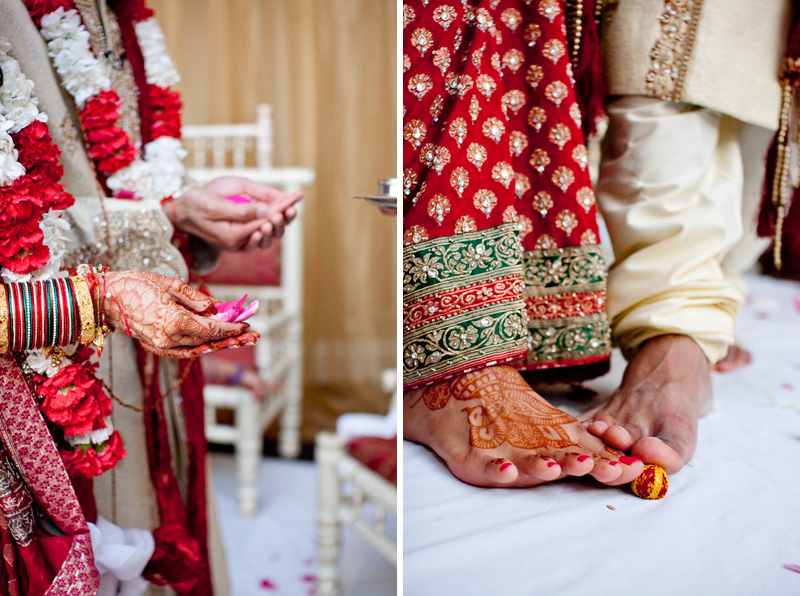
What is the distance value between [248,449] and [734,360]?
1.42 m

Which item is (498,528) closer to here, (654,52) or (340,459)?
(654,52)

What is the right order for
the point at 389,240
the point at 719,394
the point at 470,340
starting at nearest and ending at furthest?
the point at 470,340, the point at 719,394, the point at 389,240

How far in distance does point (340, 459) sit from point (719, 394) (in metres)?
0.81

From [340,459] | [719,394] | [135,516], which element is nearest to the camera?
[135,516]

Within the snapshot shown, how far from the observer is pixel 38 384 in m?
0.57

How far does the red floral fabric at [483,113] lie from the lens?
649mm

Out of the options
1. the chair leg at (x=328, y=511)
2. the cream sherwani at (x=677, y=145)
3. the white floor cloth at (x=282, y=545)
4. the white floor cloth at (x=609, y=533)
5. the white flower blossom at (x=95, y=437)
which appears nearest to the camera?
the white floor cloth at (x=609, y=533)

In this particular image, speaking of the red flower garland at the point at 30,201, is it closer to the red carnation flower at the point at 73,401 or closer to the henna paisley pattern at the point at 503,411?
the red carnation flower at the point at 73,401

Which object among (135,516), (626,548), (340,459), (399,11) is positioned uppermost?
(399,11)

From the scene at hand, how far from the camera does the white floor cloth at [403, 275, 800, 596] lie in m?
0.49

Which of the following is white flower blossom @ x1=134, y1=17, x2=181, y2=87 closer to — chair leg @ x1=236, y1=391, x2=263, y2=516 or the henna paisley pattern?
the henna paisley pattern

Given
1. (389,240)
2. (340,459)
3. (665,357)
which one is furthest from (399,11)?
(389,240)

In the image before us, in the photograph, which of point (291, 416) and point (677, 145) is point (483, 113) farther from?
point (291, 416)

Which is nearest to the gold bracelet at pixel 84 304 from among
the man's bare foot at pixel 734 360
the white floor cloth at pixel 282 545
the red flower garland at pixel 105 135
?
the red flower garland at pixel 105 135
